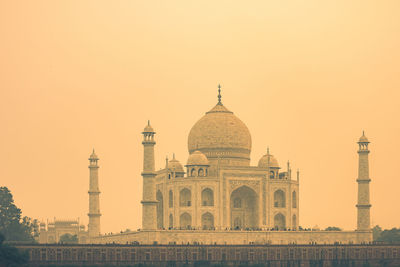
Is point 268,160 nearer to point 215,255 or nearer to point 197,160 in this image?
point 197,160

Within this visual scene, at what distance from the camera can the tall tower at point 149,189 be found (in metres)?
73.6

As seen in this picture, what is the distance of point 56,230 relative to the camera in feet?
408

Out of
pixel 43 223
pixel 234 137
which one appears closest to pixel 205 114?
pixel 234 137

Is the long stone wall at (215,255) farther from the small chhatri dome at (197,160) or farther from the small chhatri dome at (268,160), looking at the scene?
the small chhatri dome at (268,160)

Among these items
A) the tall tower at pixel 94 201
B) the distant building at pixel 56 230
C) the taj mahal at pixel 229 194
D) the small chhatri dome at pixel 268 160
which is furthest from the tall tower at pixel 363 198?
the distant building at pixel 56 230

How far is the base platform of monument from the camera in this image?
7344 cm

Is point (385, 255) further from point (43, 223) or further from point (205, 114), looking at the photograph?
point (43, 223)

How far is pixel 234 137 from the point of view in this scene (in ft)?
274

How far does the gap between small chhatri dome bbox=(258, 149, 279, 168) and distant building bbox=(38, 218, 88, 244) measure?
44018 millimetres

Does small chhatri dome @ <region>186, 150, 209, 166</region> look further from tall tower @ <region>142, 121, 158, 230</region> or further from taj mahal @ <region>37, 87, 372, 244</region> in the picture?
tall tower @ <region>142, 121, 158, 230</region>

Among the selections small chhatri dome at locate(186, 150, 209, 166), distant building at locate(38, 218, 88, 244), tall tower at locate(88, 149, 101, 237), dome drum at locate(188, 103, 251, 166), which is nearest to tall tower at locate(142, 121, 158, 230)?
small chhatri dome at locate(186, 150, 209, 166)

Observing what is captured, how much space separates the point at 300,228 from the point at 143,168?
16.6 meters

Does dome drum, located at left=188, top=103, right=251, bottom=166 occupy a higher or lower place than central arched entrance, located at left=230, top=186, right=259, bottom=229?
higher

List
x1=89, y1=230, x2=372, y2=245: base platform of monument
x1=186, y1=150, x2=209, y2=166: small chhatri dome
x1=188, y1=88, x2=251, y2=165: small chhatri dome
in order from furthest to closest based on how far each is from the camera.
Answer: x1=188, y1=88, x2=251, y2=165: small chhatri dome
x1=186, y1=150, x2=209, y2=166: small chhatri dome
x1=89, y1=230, x2=372, y2=245: base platform of monument
